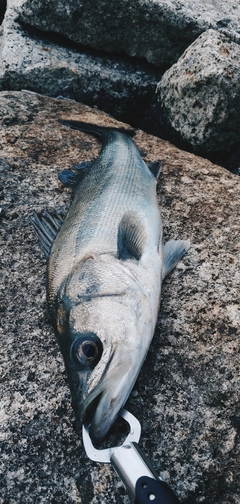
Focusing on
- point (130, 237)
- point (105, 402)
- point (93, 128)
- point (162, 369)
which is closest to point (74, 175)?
point (93, 128)

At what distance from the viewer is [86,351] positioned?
2.24m

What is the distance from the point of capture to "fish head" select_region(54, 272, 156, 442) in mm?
2102

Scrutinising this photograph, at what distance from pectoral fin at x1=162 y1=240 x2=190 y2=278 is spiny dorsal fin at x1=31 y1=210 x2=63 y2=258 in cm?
77

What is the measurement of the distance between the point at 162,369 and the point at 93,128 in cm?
268

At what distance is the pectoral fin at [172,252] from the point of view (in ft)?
9.97

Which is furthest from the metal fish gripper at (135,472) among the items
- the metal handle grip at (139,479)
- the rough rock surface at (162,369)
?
the rough rock surface at (162,369)

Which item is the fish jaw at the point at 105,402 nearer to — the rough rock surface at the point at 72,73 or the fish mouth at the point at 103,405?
the fish mouth at the point at 103,405

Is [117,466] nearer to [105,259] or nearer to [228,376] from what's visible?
[228,376]

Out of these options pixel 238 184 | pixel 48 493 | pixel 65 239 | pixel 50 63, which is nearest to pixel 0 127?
pixel 50 63

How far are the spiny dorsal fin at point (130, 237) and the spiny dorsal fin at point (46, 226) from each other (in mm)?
487

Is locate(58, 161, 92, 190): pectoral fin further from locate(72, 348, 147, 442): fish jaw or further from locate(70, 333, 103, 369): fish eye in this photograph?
locate(72, 348, 147, 442): fish jaw

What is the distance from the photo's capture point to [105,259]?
2736 millimetres

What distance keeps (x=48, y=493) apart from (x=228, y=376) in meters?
1.11

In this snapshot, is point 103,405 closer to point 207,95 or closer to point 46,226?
point 46,226
